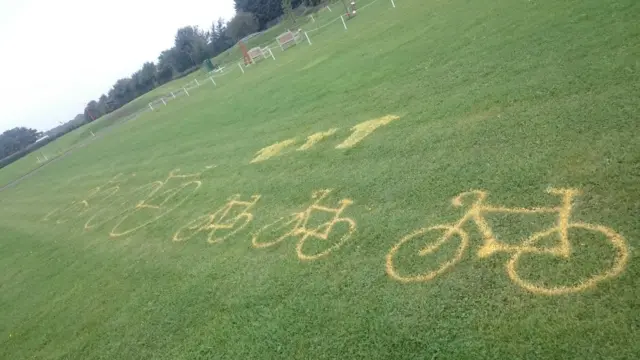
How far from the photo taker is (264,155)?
8836mm

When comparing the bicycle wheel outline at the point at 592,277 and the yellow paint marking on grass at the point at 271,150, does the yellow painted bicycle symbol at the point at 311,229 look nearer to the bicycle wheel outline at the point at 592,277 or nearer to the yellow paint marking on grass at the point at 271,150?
the bicycle wheel outline at the point at 592,277

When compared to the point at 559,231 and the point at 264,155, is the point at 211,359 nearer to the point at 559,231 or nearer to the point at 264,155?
the point at 559,231

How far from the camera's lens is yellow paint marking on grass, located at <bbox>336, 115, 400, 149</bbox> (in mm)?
7196

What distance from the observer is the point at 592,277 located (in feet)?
9.46

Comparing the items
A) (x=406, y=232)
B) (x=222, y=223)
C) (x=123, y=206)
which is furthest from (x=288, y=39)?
(x=406, y=232)

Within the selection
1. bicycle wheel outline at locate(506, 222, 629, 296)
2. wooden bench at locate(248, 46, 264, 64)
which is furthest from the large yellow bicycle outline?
wooden bench at locate(248, 46, 264, 64)

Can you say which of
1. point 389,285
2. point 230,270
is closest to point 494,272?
point 389,285

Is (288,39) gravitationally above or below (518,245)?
above

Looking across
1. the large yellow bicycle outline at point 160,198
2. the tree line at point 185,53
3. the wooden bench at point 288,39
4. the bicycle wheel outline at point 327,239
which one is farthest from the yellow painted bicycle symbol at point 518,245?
the tree line at point 185,53

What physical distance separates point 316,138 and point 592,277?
19.4 ft

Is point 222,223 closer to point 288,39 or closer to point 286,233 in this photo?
point 286,233

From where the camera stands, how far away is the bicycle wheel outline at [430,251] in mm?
3586

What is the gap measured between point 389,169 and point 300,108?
5919 mm

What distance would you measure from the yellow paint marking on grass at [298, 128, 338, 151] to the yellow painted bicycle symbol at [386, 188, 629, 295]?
4.10 meters
